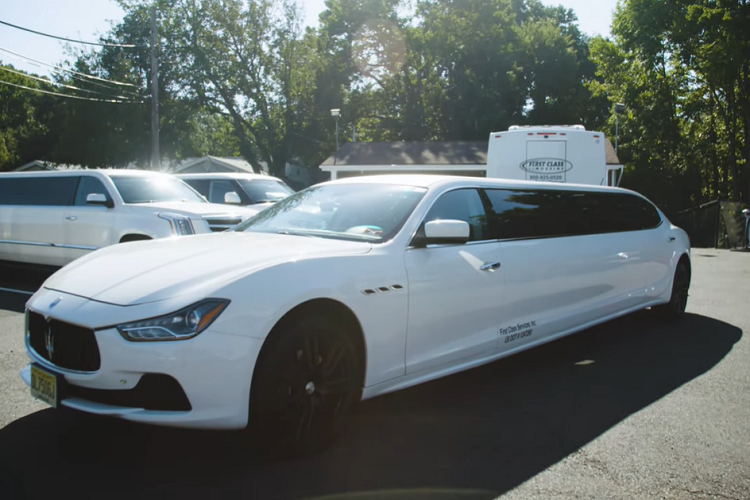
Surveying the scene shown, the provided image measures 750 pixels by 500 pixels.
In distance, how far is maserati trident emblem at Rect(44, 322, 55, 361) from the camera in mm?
3428

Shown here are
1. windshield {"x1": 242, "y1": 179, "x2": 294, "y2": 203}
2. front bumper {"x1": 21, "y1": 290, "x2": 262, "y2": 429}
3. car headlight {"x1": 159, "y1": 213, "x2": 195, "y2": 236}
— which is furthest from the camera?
windshield {"x1": 242, "y1": 179, "x2": 294, "y2": 203}

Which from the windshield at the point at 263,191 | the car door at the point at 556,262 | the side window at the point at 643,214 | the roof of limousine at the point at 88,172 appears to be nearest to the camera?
the car door at the point at 556,262

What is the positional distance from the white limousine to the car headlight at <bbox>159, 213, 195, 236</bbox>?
391 cm

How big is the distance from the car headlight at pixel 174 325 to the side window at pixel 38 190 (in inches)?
292

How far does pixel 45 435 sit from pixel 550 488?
2845mm

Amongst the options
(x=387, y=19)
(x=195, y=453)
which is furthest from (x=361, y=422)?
(x=387, y=19)

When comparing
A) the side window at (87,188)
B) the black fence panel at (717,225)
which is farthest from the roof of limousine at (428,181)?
the black fence panel at (717,225)

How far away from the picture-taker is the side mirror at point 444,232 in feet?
13.5

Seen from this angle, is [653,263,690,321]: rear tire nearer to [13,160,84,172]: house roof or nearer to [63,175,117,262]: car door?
[63,175,117,262]: car door

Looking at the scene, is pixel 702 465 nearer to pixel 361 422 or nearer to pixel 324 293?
pixel 361 422

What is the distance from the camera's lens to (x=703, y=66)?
96.5ft

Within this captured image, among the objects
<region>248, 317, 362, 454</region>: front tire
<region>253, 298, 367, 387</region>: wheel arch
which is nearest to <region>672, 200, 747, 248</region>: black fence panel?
<region>253, 298, 367, 387</region>: wheel arch

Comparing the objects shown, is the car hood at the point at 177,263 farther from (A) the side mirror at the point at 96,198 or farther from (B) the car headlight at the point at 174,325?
(A) the side mirror at the point at 96,198

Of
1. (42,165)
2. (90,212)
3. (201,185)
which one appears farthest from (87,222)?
(42,165)
